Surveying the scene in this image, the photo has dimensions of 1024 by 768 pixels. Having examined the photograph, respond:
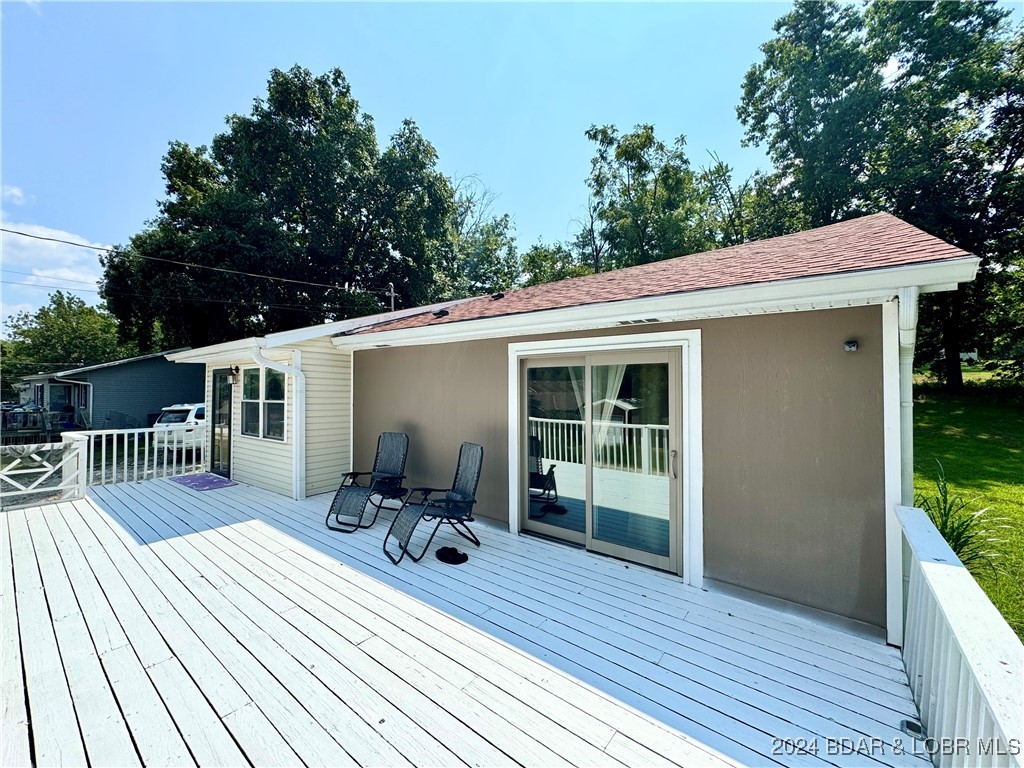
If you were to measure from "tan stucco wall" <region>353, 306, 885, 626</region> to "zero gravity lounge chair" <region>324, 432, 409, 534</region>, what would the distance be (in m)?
3.43

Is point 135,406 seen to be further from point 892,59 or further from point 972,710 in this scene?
point 892,59

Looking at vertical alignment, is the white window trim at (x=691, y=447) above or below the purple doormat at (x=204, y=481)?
above

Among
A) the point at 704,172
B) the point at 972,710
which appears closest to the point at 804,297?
the point at 972,710

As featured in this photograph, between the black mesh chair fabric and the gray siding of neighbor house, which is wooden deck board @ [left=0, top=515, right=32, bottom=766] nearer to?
Answer: the black mesh chair fabric

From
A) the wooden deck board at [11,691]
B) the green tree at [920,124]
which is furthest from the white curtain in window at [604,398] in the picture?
the green tree at [920,124]

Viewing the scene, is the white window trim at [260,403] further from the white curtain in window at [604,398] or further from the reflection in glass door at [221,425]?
the white curtain in window at [604,398]

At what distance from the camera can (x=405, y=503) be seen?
179 inches

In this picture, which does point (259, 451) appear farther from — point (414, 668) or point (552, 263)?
point (552, 263)

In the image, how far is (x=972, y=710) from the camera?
1437mm

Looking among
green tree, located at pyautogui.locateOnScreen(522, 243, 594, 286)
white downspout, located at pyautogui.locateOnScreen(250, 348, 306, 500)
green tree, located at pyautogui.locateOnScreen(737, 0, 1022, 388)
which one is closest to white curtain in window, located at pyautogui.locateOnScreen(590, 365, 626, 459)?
white downspout, located at pyautogui.locateOnScreen(250, 348, 306, 500)

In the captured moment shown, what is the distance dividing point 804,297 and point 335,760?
3701 millimetres

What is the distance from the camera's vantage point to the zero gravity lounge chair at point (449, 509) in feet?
13.6

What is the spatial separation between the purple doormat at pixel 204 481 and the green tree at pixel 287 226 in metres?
9.17

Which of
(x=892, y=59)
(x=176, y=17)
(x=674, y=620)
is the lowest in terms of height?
(x=674, y=620)
